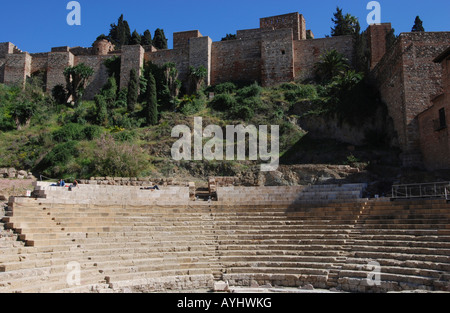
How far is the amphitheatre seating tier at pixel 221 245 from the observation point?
1021 centimetres

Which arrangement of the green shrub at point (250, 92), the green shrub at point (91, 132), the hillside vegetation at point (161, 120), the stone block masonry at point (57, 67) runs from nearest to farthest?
the hillside vegetation at point (161, 120)
the green shrub at point (91, 132)
the green shrub at point (250, 92)
the stone block masonry at point (57, 67)

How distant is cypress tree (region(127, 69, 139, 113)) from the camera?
105ft

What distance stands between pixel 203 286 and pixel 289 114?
17329 mm

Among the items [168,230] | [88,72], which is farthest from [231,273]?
[88,72]

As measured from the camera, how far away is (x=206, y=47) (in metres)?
34.1

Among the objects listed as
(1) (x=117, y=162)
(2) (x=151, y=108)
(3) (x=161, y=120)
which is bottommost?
(1) (x=117, y=162)

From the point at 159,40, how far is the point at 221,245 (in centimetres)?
3682

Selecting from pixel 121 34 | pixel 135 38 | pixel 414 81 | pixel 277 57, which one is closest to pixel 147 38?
pixel 135 38

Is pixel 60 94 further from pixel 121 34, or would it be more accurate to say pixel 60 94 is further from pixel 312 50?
pixel 312 50

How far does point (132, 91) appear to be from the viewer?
→ 3272cm

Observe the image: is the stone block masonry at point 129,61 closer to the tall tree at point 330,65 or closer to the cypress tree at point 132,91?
the cypress tree at point 132,91

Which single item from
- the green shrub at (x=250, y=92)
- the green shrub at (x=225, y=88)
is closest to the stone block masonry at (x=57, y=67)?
the green shrub at (x=225, y=88)

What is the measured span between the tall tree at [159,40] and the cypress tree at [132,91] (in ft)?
41.9

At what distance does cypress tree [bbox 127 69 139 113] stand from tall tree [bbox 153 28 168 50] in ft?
41.9
